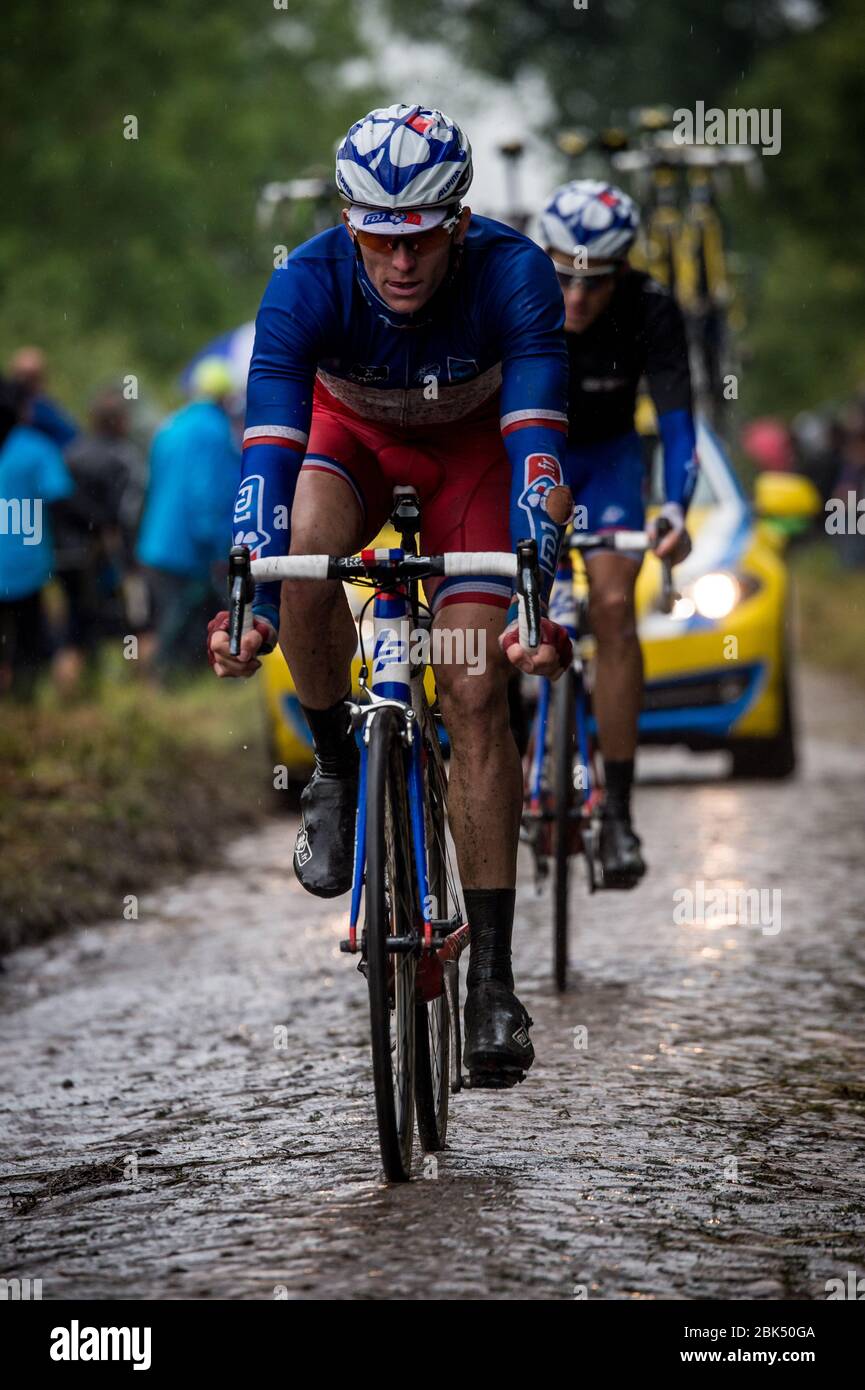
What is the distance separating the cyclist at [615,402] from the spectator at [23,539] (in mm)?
5435

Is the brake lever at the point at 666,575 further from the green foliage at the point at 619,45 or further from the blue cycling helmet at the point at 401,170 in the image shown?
the green foliage at the point at 619,45

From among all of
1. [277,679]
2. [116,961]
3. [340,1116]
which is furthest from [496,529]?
[277,679]

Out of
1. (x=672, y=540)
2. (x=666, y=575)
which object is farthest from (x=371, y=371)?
(x=666, y=575)

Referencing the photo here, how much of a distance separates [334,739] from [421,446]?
0.67 m

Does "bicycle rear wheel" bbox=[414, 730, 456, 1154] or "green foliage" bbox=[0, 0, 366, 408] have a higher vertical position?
"green foliage" bbox=[0, 0, 366, 408]

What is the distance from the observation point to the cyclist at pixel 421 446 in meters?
4.93

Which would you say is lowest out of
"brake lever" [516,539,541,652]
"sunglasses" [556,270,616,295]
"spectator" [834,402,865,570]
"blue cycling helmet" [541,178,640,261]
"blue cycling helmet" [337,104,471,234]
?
"brake lever" [516,539,541,652]

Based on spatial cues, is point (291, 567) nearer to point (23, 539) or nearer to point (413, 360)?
point (413, 360)

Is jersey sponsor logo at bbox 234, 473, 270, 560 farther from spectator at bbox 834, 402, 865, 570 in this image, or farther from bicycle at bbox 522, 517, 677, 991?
spectator at bbox 834, 402, 865, 570

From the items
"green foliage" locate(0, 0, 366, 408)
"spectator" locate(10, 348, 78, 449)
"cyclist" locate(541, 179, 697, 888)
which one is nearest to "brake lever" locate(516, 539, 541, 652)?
"cyclist" locate(541, 179, 697, 888)

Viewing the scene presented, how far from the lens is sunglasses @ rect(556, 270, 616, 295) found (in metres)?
7.63

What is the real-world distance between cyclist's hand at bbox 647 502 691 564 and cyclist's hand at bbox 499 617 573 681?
268 cm

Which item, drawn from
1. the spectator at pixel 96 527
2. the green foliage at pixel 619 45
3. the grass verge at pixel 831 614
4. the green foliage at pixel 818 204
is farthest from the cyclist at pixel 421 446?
the green foliage at pixel 619 45

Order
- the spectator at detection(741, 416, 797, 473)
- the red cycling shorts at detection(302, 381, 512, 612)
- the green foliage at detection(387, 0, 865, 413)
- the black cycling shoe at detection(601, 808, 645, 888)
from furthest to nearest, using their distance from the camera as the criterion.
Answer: the green foliage at detection(387, 0, 865, 413)
the spectator at detection(741, 416, 797, 473)
the black cycling shoe at detection(601, 808, 645, 888)
the red cycling shorts at detection(302, 381, 512, 612)
